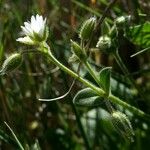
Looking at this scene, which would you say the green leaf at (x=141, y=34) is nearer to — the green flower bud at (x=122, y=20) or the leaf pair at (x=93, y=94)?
the green flower bud at (x=122, y=20)

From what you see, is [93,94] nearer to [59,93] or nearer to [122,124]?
[122,124]

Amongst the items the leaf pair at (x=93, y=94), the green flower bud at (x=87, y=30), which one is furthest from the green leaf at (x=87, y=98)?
the green flower bud at (x=87, y=30)

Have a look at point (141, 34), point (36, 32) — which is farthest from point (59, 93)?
point (36, 32)

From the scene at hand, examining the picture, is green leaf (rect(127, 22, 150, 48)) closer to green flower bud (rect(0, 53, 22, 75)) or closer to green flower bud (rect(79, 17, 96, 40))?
green flower bud (rect(79, 17, 96, 40))

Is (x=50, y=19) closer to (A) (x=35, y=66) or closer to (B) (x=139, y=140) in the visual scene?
(A) (x=35, y=66)

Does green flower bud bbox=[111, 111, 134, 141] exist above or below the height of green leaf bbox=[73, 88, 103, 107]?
below

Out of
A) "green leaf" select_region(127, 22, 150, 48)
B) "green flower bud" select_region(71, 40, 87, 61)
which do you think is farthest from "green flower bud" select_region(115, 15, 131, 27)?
"green flower bud" select_region(71, 40, 87, 61)
